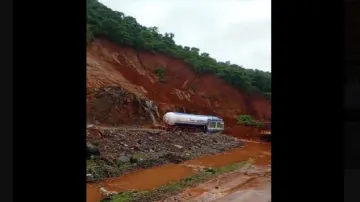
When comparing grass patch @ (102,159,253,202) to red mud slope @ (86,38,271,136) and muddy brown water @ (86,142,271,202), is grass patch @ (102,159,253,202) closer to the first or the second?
muddy brown water @ (86,142,271,202)

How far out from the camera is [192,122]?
1.79m

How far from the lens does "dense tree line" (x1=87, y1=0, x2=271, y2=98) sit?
68.3 inches

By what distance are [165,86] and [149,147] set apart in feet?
1.12

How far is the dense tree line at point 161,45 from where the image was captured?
1.73m

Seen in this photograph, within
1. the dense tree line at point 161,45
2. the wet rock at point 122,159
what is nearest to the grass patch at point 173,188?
the wet rock at point 122,159

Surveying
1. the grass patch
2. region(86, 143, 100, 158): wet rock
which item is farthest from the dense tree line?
region(86, 143, 100, 158): wet rock

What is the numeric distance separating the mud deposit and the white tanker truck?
0.13ft

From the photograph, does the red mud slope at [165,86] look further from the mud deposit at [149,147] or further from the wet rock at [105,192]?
the wet rock at [105,192]
